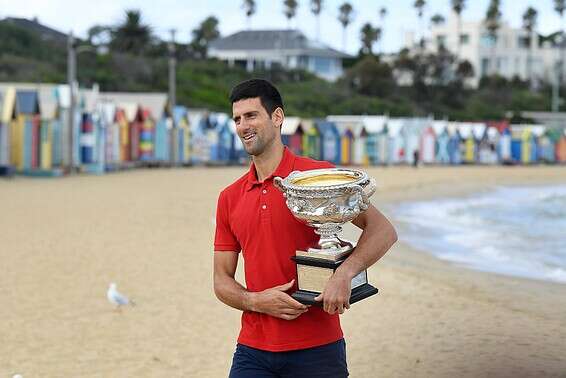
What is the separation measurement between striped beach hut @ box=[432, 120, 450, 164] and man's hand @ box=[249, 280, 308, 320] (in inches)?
1812

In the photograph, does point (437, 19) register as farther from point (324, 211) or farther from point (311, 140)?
point (324, 211)

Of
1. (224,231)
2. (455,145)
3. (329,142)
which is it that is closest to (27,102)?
(329,142)

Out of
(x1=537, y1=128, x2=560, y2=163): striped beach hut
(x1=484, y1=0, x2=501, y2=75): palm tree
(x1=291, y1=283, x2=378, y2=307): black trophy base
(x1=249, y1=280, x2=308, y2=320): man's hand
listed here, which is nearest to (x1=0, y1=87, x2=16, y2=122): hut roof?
(x1=249, y1=280, x2=308, y2=320): man's hand

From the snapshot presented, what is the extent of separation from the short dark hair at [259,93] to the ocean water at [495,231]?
10.5m

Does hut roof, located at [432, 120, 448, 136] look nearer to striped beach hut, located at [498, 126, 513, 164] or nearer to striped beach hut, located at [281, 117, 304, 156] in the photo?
striped beach hut, located at [498, 126, 513, 164]

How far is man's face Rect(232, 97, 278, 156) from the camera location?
3.27 meters

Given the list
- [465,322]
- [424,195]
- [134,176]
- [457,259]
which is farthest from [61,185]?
[465,322]

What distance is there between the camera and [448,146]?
4975 cm

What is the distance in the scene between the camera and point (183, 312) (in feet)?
29.9

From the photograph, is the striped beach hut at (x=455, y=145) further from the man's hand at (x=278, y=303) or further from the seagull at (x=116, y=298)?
the man's hand at (x=278, y=303)

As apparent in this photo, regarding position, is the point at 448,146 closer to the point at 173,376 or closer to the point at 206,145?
the point at 206,145

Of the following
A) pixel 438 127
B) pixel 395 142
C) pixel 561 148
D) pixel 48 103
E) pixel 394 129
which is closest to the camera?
pixel 48 103

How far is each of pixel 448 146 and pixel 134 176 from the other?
21.8m

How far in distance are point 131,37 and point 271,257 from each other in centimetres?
7543
